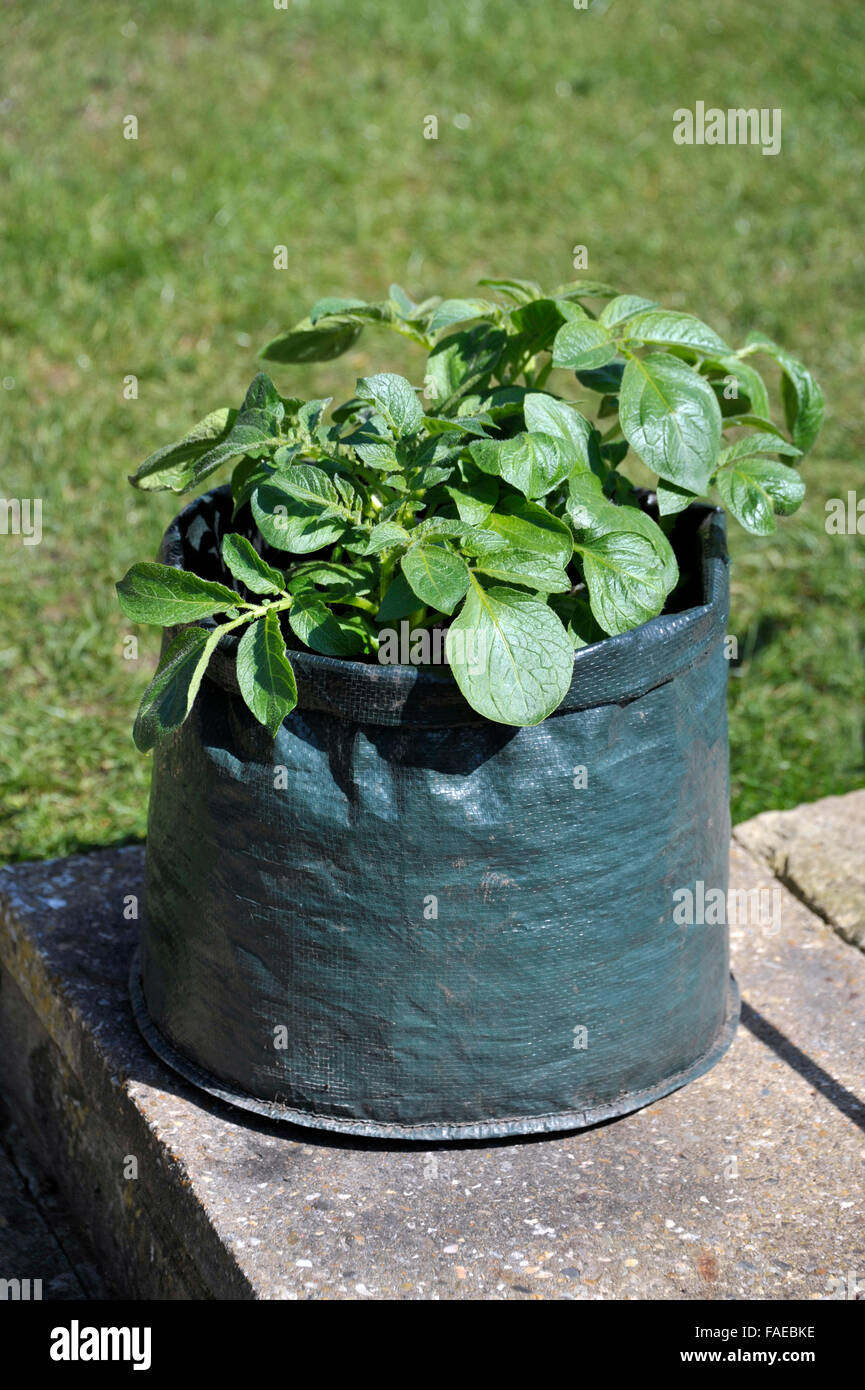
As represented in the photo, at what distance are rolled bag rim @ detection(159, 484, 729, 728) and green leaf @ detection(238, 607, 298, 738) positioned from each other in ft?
0.13

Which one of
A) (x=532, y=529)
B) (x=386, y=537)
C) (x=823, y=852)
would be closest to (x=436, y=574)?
(x=386, y=537)

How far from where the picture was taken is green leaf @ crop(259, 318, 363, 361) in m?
1.99

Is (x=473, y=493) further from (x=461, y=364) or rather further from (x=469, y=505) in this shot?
(x=461, y=364)

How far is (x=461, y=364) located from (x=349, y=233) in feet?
10.5

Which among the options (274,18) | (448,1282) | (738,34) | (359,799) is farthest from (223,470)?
(738,34)

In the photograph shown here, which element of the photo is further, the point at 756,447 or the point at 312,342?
the point at 312,342

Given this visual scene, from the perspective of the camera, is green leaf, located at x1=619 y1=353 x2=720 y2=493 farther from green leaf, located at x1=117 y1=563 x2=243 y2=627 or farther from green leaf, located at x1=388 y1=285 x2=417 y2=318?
green leaf, located at x1=117 y1=563 x2=243 y2=627

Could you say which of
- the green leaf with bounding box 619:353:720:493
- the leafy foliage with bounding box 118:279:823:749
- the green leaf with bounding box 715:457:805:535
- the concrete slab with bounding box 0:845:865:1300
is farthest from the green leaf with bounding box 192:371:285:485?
the concrete slab with bounding box 0:845:865:1300

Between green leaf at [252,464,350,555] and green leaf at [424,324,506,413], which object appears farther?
green leaf at [424,324,506,413]

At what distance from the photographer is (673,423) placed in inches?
67.5

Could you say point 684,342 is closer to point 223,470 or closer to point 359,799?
point 359,799

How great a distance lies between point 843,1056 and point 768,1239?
403 millimetres

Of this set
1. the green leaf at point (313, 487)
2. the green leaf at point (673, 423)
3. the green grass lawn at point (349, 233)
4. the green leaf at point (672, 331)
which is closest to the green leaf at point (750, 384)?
the green leaf at point (672, 331)

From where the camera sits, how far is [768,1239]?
5.59 feet
